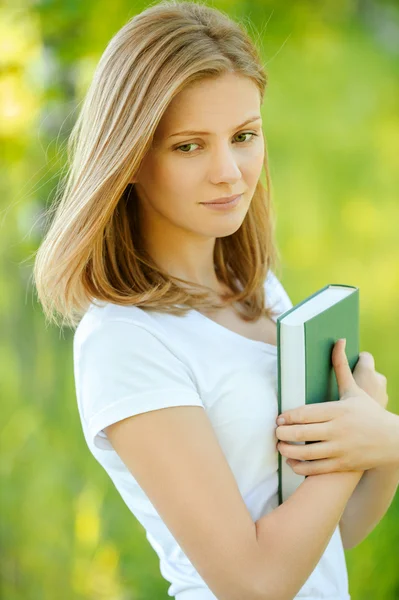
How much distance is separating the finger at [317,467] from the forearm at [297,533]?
10 mm

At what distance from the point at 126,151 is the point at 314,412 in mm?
379

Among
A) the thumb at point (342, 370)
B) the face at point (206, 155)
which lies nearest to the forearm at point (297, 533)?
the thumb at point (342, 370)

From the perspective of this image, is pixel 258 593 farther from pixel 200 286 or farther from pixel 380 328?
pixel 380 328

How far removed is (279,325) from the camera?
93 centimetres

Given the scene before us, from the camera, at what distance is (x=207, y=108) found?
0.94 meters

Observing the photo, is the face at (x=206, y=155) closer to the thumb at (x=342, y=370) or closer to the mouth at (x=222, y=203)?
the mouth at (x=222, y=203)

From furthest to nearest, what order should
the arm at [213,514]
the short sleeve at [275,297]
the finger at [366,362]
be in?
the short sleeve at [275,297] → the finger at [366,362] → the arm at [213,514]

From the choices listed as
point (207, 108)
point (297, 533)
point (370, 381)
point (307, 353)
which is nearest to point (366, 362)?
point (370, 381)

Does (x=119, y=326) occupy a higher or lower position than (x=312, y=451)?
higher

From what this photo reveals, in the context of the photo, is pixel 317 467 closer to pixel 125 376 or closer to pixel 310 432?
pixel 310 432

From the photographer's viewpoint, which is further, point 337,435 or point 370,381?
point 370,381

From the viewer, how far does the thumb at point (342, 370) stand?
0.98m

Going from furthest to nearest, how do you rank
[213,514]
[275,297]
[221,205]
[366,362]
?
[275,297]
[366,362]
[221,205]
[213,514]

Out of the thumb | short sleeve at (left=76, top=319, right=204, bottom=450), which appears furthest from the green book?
short sleeve at (left=76, top=319, right=204, bottom=450)
